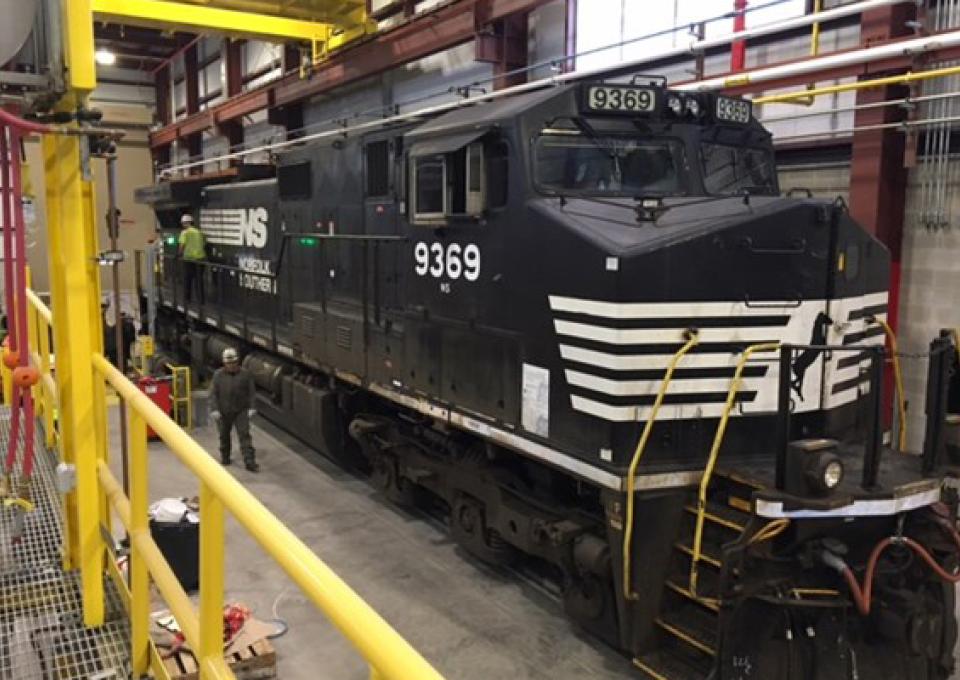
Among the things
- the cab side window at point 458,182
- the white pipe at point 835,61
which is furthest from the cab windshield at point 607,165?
the white pipe at point 835,61

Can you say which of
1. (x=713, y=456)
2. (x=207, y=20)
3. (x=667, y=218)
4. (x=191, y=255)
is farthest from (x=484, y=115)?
(x=207, y=20)

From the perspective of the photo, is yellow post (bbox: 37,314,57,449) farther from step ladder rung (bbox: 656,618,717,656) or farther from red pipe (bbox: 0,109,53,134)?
step ladder rung (bbox: 656,618,717,656)

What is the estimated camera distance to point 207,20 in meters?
13.1

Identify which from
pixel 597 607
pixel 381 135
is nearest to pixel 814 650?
pixel 597 607

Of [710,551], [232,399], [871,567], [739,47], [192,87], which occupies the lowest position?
[232,399]

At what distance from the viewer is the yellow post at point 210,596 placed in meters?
2.16

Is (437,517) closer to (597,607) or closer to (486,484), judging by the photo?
(486,484)

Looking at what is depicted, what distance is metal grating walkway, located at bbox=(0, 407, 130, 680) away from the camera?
111 inches

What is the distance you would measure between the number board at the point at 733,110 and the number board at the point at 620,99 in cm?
58

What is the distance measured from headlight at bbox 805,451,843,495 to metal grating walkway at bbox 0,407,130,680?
295 centimetres

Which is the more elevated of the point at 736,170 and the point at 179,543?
the point at 736,170

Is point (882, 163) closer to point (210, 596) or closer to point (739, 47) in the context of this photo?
point (739, 47)

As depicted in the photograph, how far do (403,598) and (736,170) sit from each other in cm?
372

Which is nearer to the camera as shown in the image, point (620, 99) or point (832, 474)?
point (832, 474)
